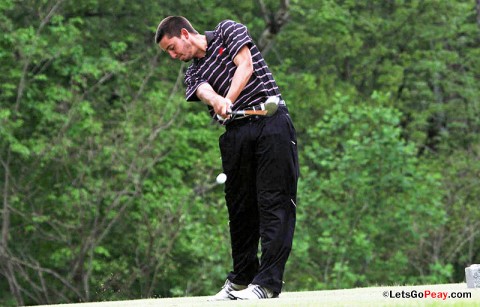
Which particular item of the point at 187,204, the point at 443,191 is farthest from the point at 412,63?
the point at 187,204

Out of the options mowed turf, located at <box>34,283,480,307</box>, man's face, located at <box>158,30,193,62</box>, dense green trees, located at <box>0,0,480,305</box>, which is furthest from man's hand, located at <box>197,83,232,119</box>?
dense green trees, located at <box>0,0,480,305</box>

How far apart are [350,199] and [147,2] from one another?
7.77 meters

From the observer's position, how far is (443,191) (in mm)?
24406

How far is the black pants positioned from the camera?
8.55 metres

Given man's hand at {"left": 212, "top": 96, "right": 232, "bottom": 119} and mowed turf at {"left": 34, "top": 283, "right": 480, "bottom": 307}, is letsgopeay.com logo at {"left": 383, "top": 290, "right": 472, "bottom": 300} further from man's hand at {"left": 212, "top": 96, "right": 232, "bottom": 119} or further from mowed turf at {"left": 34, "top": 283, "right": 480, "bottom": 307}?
man's hand at {"left": 212, "top": 96, "right": 232, "bottom": 119}

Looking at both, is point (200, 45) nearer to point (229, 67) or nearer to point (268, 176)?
point (229, 67)

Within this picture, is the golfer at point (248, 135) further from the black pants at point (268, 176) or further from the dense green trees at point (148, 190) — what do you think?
the dense green trees at point (148, 190)

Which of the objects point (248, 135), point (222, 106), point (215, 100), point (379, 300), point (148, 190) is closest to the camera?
point (379, 300)

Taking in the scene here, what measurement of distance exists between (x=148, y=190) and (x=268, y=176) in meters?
15.5

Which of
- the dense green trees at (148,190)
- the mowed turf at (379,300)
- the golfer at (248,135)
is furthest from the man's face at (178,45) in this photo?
the dense green trees at (148,190)

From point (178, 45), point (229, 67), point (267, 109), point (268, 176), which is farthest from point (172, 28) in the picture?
point (268, 176)

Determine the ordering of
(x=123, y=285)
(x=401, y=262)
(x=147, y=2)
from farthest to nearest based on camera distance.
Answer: (x=147, y=2)
(x=401, y=262)
(x=123, y=285)

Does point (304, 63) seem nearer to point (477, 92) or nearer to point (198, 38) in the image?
point (477, 92)

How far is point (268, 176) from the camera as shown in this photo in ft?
28.1
